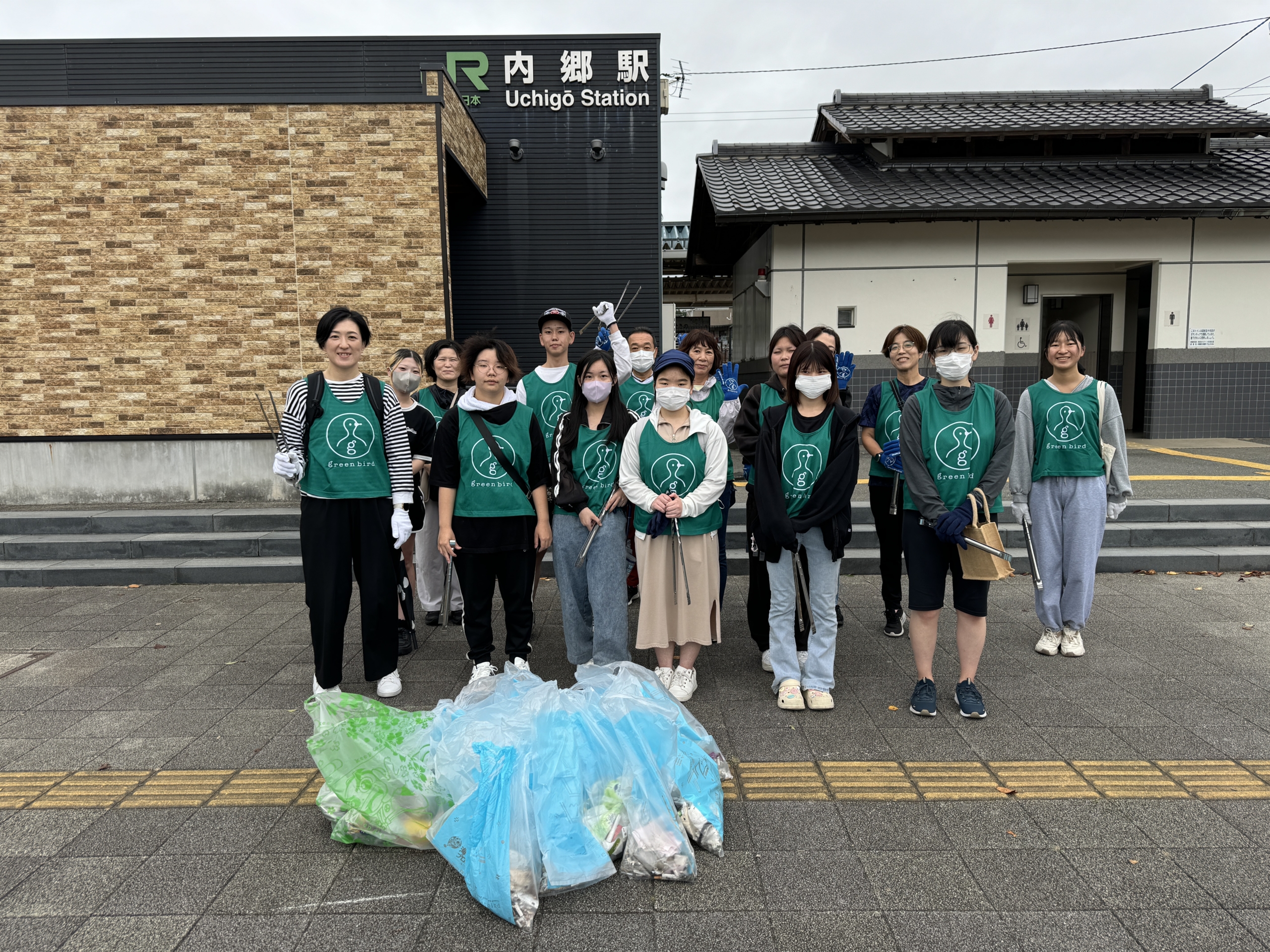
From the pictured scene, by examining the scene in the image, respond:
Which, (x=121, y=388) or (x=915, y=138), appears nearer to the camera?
(x=121, y=388)

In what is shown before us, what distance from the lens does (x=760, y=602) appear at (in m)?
4.69

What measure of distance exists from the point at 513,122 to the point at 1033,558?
10.5 metres

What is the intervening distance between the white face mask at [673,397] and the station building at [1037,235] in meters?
7.39

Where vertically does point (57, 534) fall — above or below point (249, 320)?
below

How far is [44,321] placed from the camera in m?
8.61

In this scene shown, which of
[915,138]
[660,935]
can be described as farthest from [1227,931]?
[915,138]

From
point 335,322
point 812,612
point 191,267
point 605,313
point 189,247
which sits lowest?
point 812,612

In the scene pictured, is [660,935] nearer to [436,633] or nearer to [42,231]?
[436,633]

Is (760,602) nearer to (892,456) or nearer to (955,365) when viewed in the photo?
(892,456)

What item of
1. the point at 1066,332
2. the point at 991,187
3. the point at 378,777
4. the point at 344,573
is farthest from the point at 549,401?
the point at 991,187

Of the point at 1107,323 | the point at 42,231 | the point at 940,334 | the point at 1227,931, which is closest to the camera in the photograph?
the point at 1227,931

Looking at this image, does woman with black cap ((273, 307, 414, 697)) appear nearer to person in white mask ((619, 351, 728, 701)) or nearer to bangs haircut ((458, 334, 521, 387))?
bangs haircut ((458, 334, 521, 387))

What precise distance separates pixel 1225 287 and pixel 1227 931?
1211 centimetres

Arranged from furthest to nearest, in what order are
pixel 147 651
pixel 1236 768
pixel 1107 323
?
1. pixel 1107 323
2. pixel 147 651
3. pixel 1236 768
